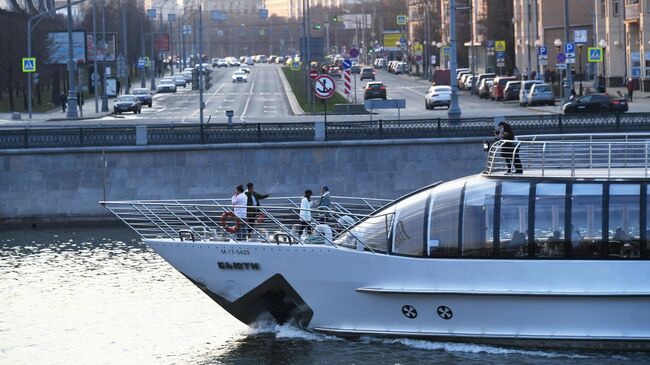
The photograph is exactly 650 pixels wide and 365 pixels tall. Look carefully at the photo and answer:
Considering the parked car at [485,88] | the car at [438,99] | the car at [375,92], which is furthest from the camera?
the parked car at [485,88]

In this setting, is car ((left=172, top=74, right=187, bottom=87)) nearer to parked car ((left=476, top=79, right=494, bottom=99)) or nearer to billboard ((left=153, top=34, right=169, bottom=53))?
billboard ((left=153, top=34, right=169, bottom=53))

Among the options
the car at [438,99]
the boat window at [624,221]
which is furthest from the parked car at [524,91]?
the boat window at [624,221]

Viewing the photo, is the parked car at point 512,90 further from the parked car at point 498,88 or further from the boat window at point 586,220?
the boat window at point 586,220

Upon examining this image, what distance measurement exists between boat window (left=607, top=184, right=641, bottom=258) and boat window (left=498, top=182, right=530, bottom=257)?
1.29 m

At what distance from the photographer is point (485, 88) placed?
91.5m

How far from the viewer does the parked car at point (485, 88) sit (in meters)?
90.9

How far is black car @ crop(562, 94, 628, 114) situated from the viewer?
6012 centimetres

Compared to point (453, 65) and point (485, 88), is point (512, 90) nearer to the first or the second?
point (485, 88)

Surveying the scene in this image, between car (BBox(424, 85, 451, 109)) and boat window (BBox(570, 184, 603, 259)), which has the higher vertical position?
car (BBox(424, 85, 451, 109))

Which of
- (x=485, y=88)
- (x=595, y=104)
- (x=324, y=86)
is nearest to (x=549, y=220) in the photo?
(x=324, y=86)

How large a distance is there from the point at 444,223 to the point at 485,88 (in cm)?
7024

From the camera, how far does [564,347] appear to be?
71.8ft

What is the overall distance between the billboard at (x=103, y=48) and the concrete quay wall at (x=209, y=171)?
46524 millimetres

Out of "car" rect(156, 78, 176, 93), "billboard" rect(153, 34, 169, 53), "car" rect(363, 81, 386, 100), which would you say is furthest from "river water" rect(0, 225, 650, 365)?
"billboard" rect(153, 34, 169, 53)
